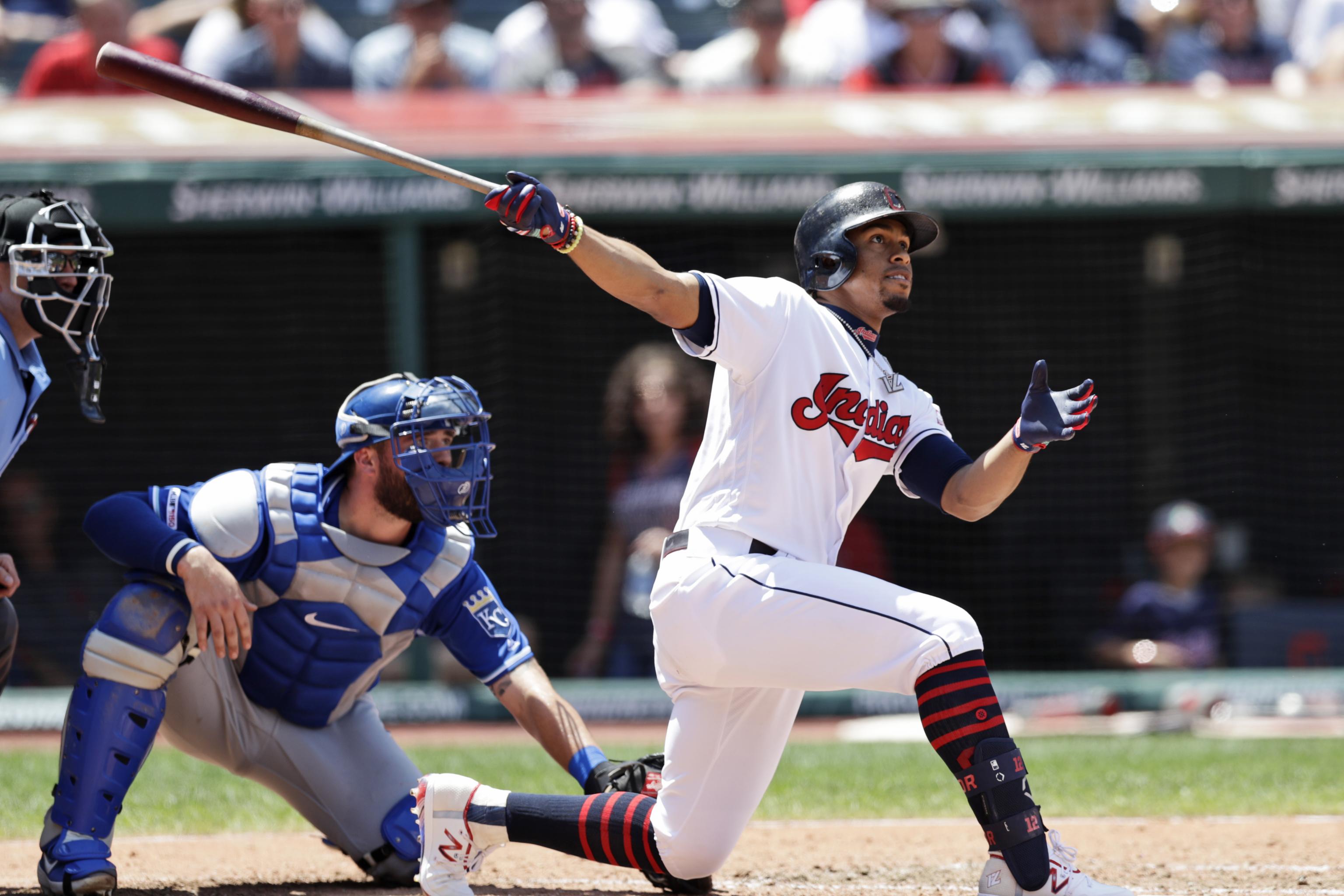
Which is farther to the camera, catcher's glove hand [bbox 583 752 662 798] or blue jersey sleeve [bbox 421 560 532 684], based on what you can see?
blue jersey sleeve [bbox 421 560 532 684]

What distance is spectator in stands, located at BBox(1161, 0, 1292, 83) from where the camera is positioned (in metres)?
8.96

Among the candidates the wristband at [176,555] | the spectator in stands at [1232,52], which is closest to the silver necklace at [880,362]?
the wristband at [176,555]

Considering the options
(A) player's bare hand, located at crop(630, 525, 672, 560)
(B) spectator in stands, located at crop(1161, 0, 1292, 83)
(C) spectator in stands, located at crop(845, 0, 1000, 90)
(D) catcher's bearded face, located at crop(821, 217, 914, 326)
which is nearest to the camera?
(D) catcher's bearded face, located at crop(821, 217, 914, 326)

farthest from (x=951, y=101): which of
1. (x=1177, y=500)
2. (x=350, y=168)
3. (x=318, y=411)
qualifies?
(x=318, y=411)

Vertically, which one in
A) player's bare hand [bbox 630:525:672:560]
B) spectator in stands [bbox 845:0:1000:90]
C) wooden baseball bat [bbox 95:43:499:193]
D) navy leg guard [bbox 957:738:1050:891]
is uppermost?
spectator in stands [bbox 845:0:1000:90]

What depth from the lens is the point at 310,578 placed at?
3740 millimetres

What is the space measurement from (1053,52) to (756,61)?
164 centimetres

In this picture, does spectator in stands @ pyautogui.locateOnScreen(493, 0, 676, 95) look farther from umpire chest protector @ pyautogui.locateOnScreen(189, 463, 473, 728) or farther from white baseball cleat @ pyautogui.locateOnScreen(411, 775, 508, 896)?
white baseball cleat @ pyautogui.locateOnScreen(411, 775, 508, 896)

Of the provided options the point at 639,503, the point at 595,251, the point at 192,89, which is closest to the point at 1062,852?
the point at 595,251

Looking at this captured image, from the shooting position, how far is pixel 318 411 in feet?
27.9

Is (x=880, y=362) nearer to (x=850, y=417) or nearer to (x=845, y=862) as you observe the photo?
(x=850, y=417)

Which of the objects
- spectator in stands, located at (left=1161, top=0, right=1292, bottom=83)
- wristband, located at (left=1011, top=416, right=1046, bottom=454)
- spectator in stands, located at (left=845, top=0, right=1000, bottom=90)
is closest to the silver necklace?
wristband, located at (left=1011, top=416, right=1046, bottom=454)

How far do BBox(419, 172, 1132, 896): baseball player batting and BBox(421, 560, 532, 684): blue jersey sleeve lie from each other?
47cm

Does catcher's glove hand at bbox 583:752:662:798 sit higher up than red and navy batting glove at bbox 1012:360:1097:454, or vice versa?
red and navy batting glove at bbox 1012:360:1097:454
